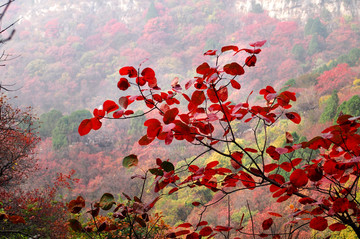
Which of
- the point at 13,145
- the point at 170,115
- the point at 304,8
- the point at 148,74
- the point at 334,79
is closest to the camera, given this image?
the point at 170,115

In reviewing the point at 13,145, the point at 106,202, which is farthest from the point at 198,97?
the point at 13,145

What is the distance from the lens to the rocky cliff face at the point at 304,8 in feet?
42.8

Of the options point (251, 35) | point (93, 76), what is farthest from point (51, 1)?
point (251, 35)

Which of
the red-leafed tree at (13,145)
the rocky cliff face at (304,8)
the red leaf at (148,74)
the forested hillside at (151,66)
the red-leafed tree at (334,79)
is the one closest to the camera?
the red leaf at (148,74)

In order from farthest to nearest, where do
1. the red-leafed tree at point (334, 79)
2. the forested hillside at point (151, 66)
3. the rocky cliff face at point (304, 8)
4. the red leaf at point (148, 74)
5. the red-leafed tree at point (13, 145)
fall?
the rocky cliff face at point (304, 8), the red-leafed tree at point (334, 79), the forested hillside at point (151, 66), the red-leafed tree at point (13, 145), the red leaf at point (148, 74)

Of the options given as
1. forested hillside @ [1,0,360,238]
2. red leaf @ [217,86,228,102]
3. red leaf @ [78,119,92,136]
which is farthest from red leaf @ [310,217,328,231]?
forested hillside @ [1,0,360,238]

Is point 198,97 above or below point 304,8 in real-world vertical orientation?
above

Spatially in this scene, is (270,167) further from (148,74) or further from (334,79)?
(334,79)

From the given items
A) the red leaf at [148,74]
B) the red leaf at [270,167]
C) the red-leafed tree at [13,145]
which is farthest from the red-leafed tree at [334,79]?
the red leaf at [148,74]

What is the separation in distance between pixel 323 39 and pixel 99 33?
13.4 meters

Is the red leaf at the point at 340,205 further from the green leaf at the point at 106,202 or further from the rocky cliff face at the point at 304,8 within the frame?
the rocky cliff face at the point at 304,8

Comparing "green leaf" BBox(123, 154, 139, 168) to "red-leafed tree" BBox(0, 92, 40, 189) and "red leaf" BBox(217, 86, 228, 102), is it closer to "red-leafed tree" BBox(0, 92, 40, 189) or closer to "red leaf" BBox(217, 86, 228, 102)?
"red leaf" BBox(217, 86, 228, 102)

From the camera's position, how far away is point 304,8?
14.5 metres

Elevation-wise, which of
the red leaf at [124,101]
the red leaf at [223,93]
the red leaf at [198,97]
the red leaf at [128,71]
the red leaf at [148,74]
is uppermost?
the red leaf at [128,71]
